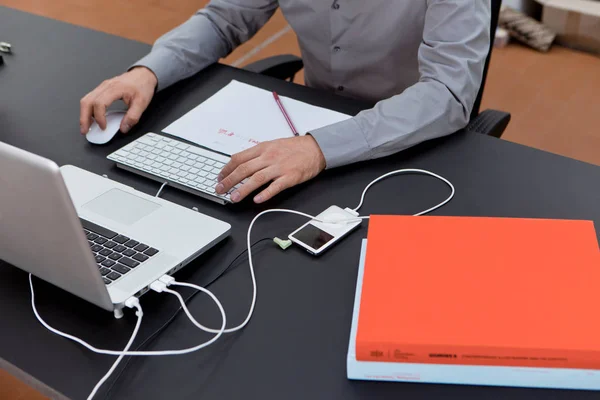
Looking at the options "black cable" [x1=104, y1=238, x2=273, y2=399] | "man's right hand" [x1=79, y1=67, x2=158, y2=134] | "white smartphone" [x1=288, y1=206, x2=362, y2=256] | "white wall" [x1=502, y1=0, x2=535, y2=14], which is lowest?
"white wall" [x1=502, y1=0, x2=535, y2=14]

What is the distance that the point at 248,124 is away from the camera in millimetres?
1265

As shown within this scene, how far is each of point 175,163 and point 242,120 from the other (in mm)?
Result: 196

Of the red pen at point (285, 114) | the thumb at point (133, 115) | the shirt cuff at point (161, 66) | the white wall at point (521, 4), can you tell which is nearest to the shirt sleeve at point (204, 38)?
the shirt cuff at point (161, 66)

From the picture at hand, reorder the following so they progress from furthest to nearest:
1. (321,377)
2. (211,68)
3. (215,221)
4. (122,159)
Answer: (211,68) < (122,159) < (215,221) < (321,377)

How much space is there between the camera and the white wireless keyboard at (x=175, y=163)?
3.60ft

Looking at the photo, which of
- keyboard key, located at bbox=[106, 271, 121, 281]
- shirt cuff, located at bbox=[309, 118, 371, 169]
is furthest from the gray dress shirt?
keyboard key, located at bbox=[106, 271, 121, 281]

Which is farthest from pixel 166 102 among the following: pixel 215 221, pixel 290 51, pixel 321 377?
pixel 290 51

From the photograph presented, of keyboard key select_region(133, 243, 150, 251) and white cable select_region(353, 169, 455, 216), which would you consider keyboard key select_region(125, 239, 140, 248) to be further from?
white cable select_region(353, 169, 455, 216)

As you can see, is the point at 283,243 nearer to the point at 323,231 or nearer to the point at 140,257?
the point at 323,231

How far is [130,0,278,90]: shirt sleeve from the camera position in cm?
142

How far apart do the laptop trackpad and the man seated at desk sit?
0.42ft

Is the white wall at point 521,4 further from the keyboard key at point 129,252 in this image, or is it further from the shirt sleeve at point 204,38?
the keyboard key at point 129,252

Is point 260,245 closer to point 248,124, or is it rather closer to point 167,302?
point 167,302

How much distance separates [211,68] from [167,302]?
0.79m
